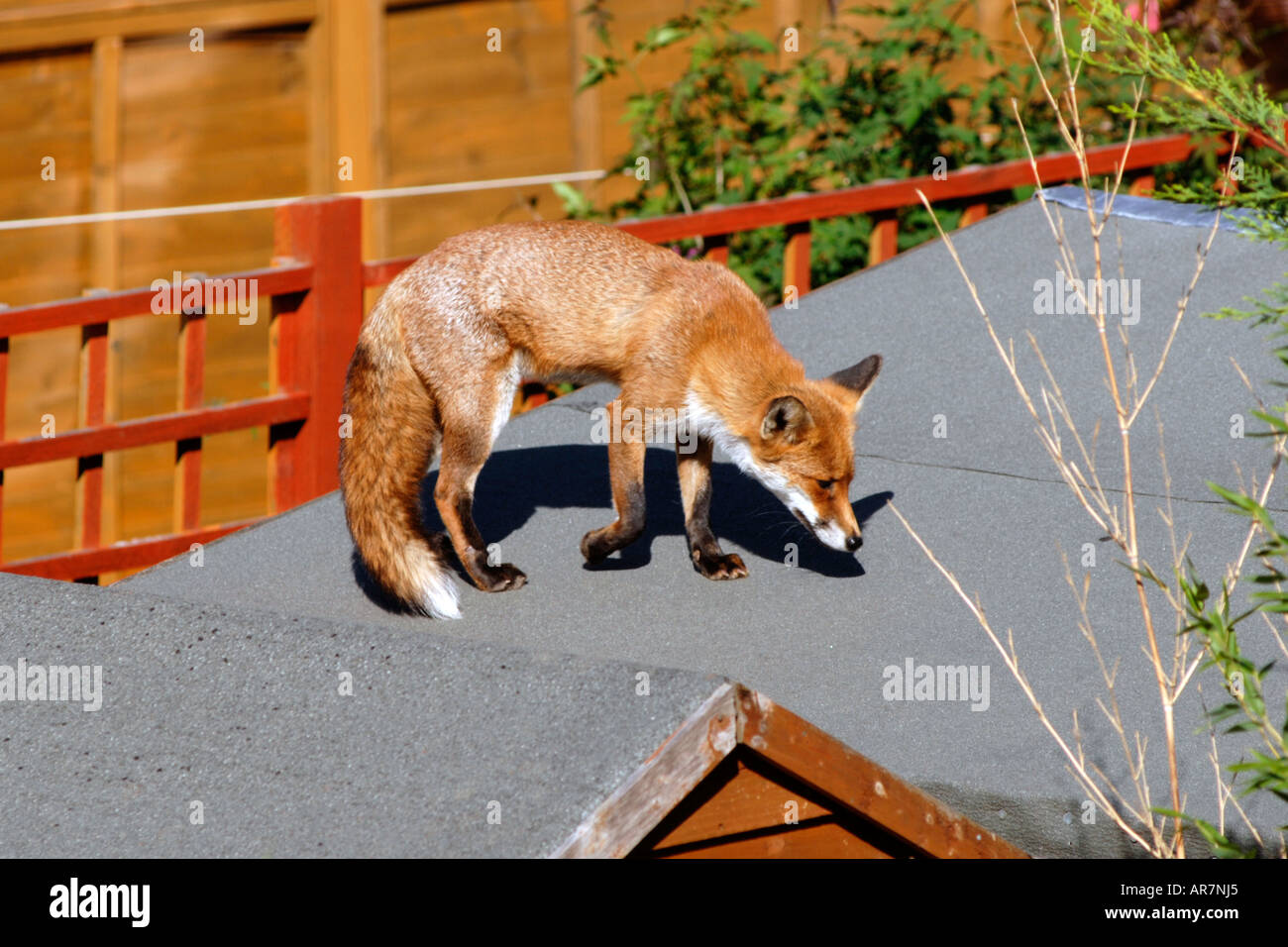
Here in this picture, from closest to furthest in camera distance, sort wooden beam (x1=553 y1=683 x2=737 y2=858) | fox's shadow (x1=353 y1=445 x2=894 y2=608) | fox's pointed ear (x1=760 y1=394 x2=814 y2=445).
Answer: wooden beam (x1=553 y1=683 x2=737 y2=858) < fox's pointed ear (x1=760 y1=394 x2=814 y2=445) < fox's shadow (x1=353 y1=445 x2=894 y2=608)

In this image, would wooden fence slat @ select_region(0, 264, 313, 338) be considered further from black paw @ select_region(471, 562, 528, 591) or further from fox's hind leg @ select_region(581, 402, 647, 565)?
fox's hind leg @ select_region(581, 402, 647, 565)

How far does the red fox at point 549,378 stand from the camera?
4602 millimetres

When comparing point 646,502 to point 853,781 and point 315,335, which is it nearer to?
point 315,335

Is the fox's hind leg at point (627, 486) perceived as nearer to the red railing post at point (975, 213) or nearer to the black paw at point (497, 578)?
the black paw at point (497, 578)

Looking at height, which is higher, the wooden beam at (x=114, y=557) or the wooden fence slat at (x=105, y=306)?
the wooden fence slat at (x=105, y=306)

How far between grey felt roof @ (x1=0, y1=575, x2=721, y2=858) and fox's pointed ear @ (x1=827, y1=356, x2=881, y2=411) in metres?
2.07

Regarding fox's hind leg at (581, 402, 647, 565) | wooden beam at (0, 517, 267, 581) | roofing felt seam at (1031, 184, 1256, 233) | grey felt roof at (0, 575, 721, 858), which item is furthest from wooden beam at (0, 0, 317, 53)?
grey felt roof at (0, 575, 721, 858)

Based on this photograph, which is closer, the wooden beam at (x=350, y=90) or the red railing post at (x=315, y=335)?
the red railing post at (x=315, y=335)

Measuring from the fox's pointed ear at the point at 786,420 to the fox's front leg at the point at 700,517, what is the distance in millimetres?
392

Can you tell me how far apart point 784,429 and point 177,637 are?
6.37 ft

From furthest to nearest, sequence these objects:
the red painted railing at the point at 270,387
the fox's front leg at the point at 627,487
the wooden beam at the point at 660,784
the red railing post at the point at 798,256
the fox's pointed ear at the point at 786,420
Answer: the red railing post at the point at 798,256 → the red painted railing at the point at 270,387 → the fox's front leg at the point at 627,487 → the fox's pointed ear at the point at 786,420 → the wooden beam at the point at 660,784

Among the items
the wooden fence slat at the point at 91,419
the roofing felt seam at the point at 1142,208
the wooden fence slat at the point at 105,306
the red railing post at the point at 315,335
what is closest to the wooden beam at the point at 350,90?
the red railing post at the point at 315,335

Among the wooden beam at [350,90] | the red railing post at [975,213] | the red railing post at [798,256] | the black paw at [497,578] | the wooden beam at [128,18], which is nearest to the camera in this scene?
the black paw at [497,578]

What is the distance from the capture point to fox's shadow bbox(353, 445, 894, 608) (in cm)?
519
